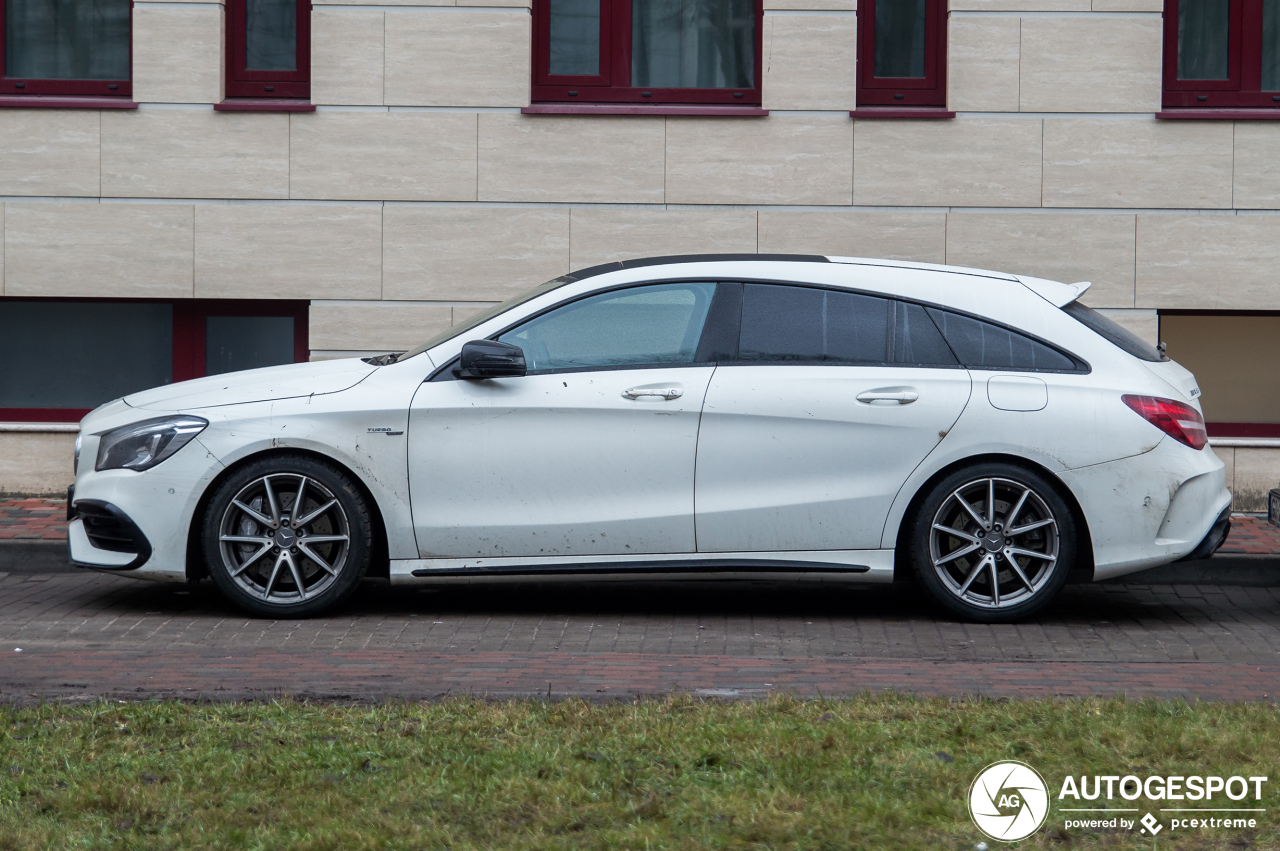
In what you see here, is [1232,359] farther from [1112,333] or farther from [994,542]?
[994,542]

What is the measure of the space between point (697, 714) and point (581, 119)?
7136 mm

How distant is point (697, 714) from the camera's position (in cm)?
486

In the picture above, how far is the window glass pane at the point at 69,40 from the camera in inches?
451

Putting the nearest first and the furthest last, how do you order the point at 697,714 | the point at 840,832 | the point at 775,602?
the point at 840,832 < the point at 697,714 < the point at 775,602

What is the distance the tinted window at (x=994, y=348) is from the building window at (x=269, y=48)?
20.1ft

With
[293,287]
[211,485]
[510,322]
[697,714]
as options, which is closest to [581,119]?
[293,287]

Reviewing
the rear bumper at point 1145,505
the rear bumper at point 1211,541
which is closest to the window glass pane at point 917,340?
the rear bumper at point 1145,505

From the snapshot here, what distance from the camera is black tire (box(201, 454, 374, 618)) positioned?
22.6 ft

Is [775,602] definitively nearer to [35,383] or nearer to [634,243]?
[634,243]

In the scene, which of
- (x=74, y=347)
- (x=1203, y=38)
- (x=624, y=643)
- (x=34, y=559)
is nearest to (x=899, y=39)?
(x=1203, y=38)

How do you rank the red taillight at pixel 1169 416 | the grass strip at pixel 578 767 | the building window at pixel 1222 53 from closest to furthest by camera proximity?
the grass strip at pixel 578 767, the red taillight at pixel 1169 416, the building window at pixel 1222 53

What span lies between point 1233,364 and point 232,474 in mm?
7795

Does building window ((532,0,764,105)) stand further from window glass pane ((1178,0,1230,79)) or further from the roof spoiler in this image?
the roof spoiler

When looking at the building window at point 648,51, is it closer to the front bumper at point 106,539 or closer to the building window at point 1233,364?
the building window at point 1233,364
